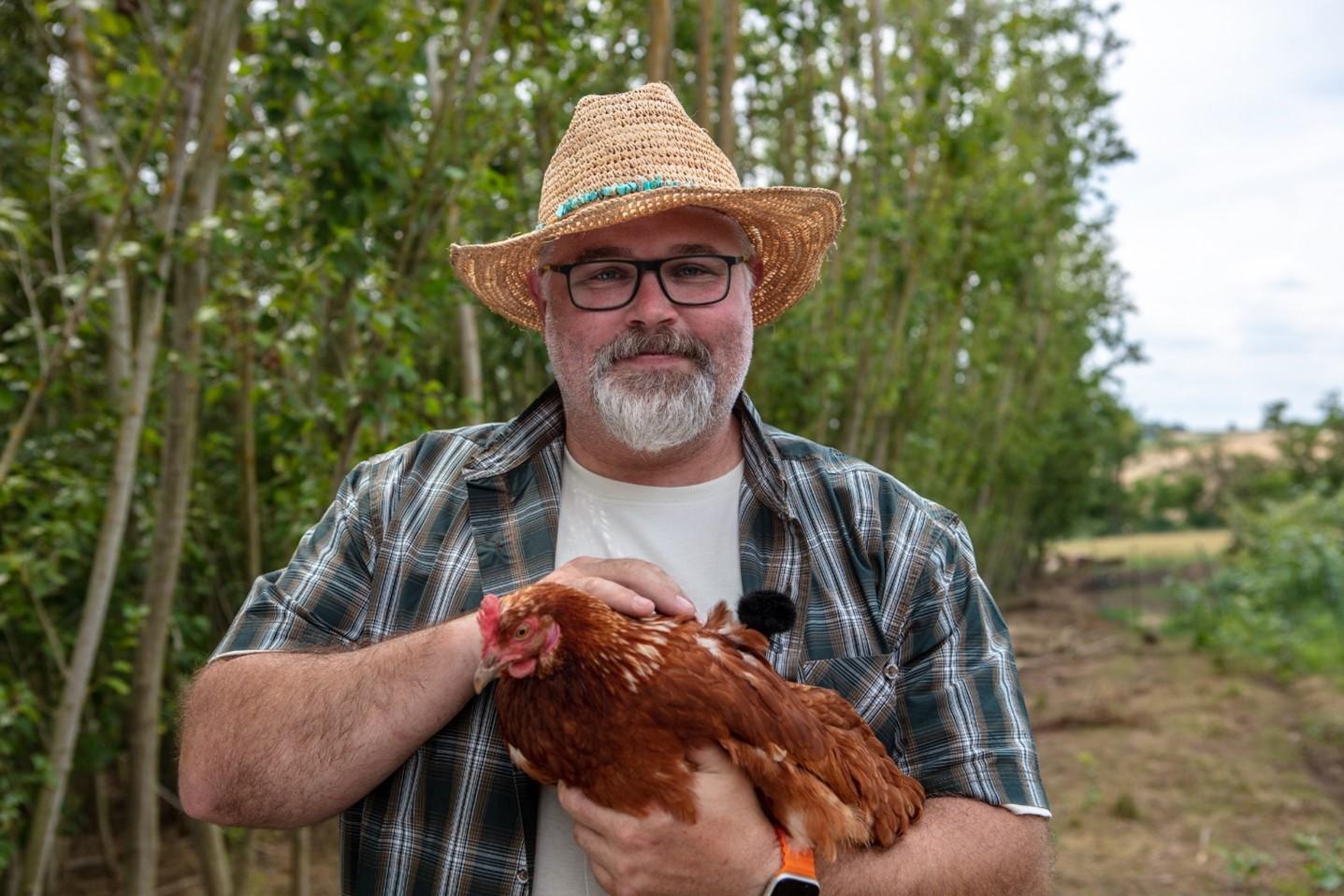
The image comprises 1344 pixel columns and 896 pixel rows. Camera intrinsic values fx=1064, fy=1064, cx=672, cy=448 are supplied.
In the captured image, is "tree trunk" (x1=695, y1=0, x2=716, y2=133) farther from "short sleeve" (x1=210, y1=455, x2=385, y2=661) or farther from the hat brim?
"short sleeve" (x1=210, y1=455, x2=385, y2=661)

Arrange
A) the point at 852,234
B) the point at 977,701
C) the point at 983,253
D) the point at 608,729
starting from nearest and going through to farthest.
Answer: the point at 608,729 → the point at 977,701 → the point at 852,234 → the point at 983,253

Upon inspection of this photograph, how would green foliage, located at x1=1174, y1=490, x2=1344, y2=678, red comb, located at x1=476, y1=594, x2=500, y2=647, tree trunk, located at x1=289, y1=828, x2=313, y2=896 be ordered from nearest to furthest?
1. red comb, located at x1=476, y1=594, x2=500, y2=647
2. tree trunk, located at x1=289, y1=828, x2=313, y2=896
3. green foliage, located at x1=1174, y1=490, x2=1344, y2=678

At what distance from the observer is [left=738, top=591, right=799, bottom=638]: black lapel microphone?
2.08 metres

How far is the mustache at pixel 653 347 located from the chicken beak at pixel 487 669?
0.70 meters

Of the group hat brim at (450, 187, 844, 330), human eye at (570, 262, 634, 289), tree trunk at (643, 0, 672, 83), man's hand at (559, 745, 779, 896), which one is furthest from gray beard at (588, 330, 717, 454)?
tree trunk at (643, 0, 672, 83)

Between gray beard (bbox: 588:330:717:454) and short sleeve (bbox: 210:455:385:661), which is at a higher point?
gray beard (bbox: 588:330:717:454)

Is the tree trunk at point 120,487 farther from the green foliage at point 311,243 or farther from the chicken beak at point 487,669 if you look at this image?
the chicken beak at point 487,669

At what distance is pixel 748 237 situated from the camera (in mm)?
2555

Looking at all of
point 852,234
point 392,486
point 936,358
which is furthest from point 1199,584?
point 392,486

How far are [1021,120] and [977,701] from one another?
57.6 feet

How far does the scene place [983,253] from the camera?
12.0 m

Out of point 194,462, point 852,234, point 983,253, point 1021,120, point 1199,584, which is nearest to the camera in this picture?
point 194,462

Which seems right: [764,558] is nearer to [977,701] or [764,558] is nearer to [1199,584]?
[977,701]

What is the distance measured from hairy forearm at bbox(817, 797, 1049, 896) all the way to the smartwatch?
6 cm
